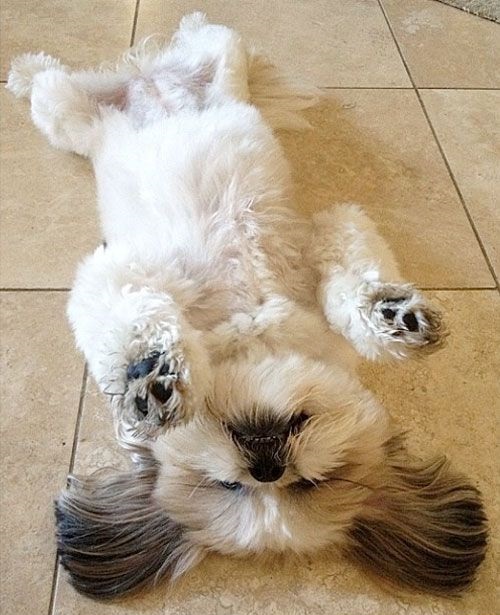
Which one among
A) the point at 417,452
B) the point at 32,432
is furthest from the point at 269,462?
the point at 32,432

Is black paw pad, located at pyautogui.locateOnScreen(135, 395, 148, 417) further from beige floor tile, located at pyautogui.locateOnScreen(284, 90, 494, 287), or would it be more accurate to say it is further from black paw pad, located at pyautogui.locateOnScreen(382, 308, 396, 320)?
beige floor tile, located at pyautogui.locateOnScreen(284, 90, 494, 287)

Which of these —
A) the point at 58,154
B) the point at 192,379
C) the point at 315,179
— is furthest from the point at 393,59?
the point at 192,379

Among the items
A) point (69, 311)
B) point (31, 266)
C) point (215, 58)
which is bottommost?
point (31, 266)

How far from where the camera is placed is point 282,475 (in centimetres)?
107

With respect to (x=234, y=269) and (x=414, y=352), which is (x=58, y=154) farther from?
(x=414, y=352)

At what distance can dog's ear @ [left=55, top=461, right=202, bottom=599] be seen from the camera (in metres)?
1.17

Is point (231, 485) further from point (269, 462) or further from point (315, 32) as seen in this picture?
point (315, 32)

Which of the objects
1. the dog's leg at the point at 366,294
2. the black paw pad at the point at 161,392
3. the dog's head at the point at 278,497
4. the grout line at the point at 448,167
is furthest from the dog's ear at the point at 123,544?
the grout line at the point at 448,167

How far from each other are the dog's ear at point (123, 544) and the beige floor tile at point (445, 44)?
5.00ft

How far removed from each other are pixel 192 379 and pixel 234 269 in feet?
1.13

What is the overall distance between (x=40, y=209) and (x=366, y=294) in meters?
0.92

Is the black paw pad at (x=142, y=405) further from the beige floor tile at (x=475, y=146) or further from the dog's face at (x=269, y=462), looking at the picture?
the beige floor tile at (x=475, y=146)

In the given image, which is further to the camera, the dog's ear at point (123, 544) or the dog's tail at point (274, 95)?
the dog's tail at point (274, 95)

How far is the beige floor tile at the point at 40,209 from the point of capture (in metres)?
1.69
